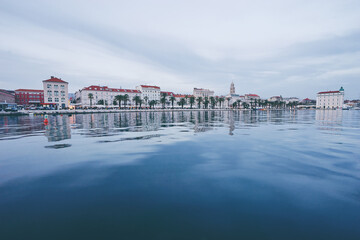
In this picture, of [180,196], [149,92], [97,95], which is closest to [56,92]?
[97,95]

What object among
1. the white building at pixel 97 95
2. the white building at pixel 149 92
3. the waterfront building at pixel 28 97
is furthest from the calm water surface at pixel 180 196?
the waterfront building at pixel 28 97

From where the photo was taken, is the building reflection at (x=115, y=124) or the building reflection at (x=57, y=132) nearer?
the building reflection at (x=57, y=132)

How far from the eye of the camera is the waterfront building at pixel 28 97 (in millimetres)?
147500

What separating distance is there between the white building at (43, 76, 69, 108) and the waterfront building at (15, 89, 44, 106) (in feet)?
224

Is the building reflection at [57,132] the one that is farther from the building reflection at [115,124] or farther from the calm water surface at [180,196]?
the calm water surface at [180,196]

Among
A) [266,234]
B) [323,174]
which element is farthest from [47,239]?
[323,174]

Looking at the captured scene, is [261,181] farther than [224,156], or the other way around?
[224,156]

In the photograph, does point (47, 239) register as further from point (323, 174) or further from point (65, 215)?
point (323, 174)

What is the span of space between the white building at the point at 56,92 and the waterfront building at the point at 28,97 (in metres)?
68.3

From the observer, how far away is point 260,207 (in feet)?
17.4

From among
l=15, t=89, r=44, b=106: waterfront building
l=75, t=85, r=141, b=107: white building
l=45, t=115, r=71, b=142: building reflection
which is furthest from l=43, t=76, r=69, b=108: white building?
l=45, t=115, r=71, b=142: building reflection

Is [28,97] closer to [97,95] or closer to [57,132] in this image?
[97,95]

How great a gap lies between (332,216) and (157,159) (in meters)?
7.72

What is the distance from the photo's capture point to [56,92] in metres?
97.8
